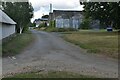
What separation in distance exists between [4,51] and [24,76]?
29.1 feet

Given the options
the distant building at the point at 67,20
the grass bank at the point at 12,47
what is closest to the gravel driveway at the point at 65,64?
the grass bank at the point at 12,47

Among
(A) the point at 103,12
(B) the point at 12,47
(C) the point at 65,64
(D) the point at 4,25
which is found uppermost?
(A) the point at 103,12

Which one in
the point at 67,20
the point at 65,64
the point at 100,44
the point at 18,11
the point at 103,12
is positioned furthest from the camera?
A: the point at 67,20

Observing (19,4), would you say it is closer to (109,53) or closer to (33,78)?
(109,53)

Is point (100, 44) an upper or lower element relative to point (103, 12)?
lower

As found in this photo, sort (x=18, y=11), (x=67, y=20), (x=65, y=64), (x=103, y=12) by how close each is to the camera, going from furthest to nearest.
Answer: (x=67, y=20)
(x=18, y=11)
(x=103, y=12)
(x=65, y=64)

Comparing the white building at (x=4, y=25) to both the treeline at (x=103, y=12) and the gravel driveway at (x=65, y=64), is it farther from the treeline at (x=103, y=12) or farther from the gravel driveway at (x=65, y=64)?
the treeline at (x=103, y=12)

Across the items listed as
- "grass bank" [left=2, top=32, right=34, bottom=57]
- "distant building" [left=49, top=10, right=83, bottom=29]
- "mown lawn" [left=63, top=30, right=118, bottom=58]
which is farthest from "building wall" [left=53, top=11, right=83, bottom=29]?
"grass bank" [left=2, top=32, right=34, bottom=57]

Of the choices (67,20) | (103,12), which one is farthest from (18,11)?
(67,20)

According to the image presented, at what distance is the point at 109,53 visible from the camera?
18.3m

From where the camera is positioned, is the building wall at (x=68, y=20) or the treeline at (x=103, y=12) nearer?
the treeline at (x=103, y=12)

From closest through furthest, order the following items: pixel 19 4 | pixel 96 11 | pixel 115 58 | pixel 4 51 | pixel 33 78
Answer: pixel 33 78 → pixel 115 58 → pixel 4 51 → pixel 96 11 → pixel 19 4

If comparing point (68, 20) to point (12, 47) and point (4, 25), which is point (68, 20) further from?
point (12, 47)

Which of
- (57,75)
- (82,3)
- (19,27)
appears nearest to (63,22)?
(19,27)
